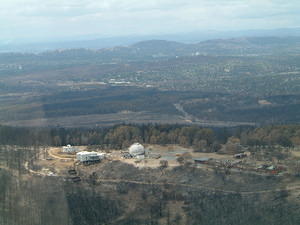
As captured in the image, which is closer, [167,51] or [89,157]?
[89,157]

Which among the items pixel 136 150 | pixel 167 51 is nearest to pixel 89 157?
pixel 136 150

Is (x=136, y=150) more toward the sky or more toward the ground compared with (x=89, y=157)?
more toward the sky

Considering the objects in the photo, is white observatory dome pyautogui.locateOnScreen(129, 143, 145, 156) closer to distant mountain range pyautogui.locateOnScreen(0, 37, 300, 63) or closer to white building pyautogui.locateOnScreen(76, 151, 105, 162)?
white building pyautogui.locateOnScreen(76, 151, 105, 162)

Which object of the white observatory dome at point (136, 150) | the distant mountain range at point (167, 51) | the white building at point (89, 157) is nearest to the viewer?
the white building at point (89, 157)

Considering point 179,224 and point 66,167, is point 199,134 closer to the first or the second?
point 66,167

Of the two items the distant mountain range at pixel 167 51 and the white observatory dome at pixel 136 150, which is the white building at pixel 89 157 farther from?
the distant mountain range at pixel 167 51

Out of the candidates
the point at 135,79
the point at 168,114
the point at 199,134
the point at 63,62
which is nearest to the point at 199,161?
the point at 199,134

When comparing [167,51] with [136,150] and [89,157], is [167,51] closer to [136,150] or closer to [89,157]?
[136,150]

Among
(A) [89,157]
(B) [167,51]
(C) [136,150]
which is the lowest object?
(A) [89,157]

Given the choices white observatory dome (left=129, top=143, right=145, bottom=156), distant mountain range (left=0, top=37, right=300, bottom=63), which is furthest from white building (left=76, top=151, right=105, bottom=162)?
distant mountain range (left=0, top=37, right=300, bottom=63)

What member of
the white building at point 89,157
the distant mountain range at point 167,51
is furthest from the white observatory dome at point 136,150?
the distant mountain range at point 167,51

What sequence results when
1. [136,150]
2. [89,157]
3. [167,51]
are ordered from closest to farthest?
[89,157], [136,150], [167,51]
